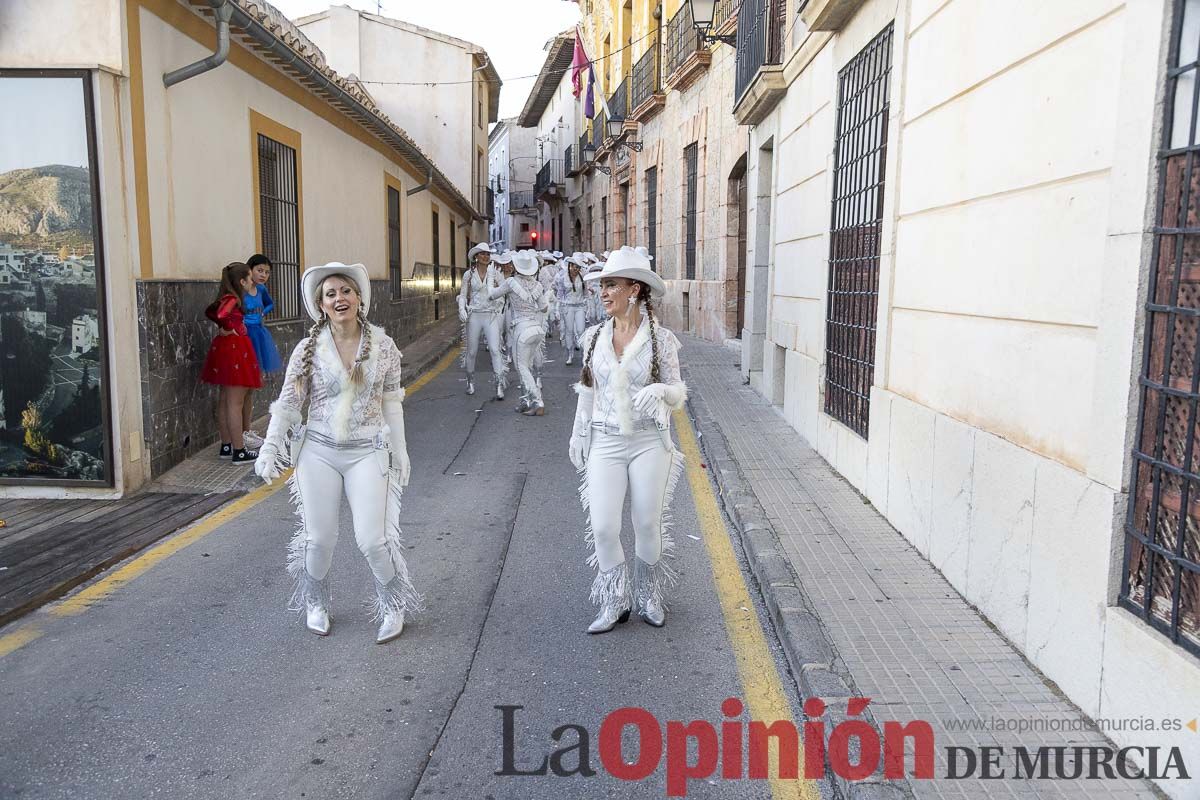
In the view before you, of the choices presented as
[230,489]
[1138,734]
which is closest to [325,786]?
[1138,734]

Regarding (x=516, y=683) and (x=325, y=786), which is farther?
(x=516, y=683)

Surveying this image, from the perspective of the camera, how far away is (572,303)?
53.7 feet

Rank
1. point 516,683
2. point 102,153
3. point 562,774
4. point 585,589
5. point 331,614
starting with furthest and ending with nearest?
1. point 102,153
2. point 585,589
3. point 331,614
4. point 516,683
5. point 562,774

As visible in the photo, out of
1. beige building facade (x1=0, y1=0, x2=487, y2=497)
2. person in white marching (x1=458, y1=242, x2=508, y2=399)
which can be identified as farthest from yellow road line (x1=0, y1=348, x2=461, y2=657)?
person in white marching (x1=458, y1=242, x2=508, y2=399)

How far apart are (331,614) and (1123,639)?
3330mm

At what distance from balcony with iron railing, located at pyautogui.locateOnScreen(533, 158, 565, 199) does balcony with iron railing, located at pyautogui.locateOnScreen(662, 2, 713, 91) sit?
20823 mm

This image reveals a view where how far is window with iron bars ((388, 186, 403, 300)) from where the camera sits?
16906mm

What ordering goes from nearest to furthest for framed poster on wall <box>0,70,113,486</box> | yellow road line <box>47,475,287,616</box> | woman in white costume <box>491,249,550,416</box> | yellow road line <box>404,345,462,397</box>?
yellow road line <box>47,475,287,616</box> → framed poster on wall <box>0,70,113,486</box> → woman in white costume <box>491,249,550,416</box> → yellow road line <box>404,345,462,397</box>

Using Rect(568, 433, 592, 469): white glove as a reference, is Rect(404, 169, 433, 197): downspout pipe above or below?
above

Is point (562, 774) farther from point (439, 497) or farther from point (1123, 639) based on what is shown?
point (439, 497)

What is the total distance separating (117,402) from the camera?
6.54 m

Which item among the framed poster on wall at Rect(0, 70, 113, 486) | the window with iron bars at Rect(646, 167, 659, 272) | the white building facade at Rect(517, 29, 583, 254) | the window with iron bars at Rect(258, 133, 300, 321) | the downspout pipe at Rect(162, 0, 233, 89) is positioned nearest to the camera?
the framed poster on wall at Rect(0, 70, 113, 486)

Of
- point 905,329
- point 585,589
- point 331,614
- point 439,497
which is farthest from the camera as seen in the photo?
point 439,497

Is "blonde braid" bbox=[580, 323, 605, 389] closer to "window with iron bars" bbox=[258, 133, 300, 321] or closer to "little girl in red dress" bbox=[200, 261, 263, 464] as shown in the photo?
"little girl in red dress" bbox=[200, 261, 263, 464]
